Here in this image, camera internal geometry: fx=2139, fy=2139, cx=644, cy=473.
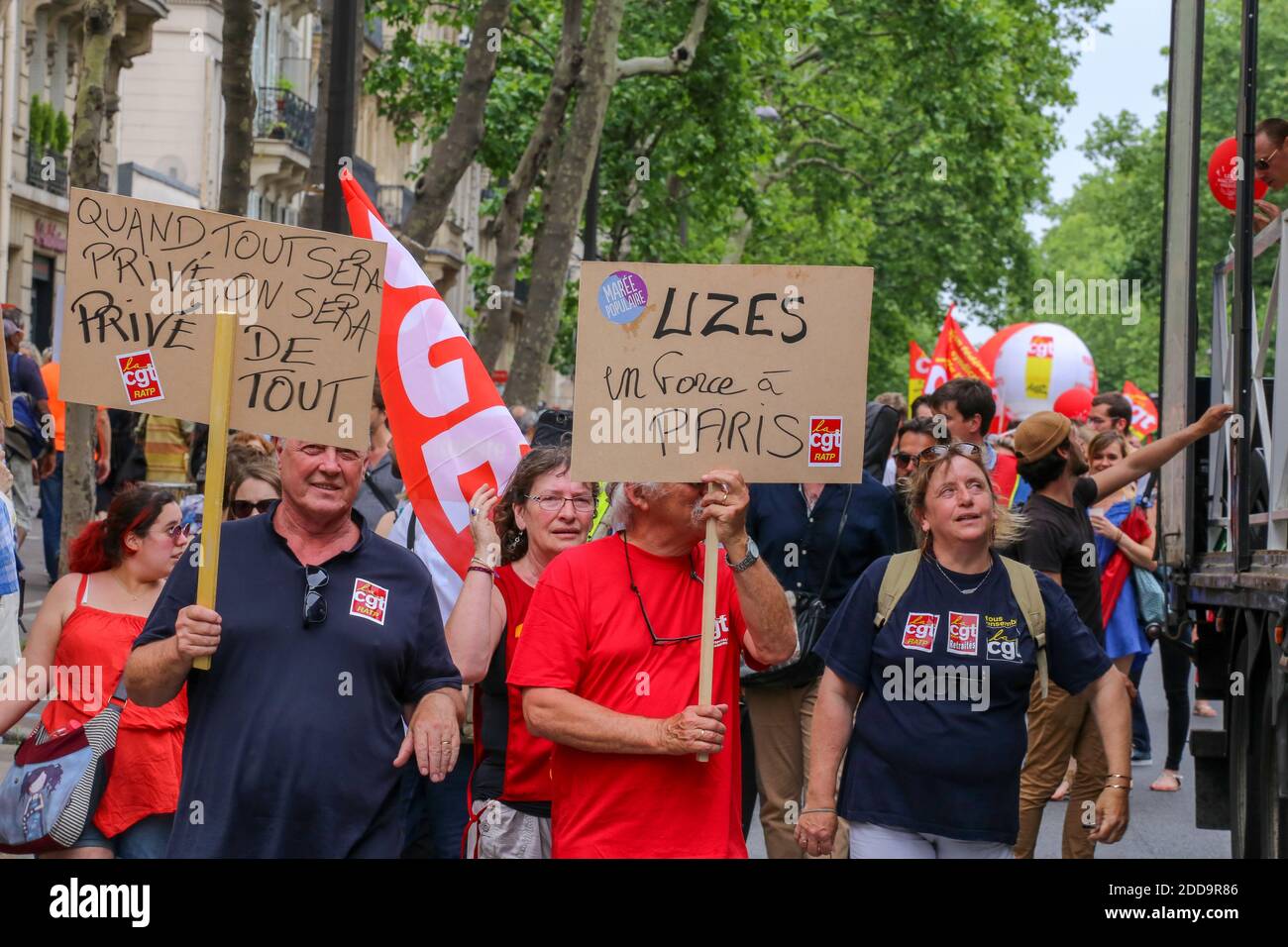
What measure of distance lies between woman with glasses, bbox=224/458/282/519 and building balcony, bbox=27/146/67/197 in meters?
25.1

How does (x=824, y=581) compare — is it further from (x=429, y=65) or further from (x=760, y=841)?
(x=429, y=65)

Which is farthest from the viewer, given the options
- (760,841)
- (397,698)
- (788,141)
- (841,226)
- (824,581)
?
(841,226)

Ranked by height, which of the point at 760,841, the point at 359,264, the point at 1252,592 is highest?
the point at 359,264

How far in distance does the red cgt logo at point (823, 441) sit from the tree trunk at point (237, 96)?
8145 mm

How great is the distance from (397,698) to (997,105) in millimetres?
30655

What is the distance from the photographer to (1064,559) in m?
8.12

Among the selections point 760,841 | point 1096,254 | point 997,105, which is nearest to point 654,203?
point 997,105

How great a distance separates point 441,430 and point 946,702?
221 centimetres

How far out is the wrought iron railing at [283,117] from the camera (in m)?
42.5

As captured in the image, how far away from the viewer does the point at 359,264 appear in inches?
207

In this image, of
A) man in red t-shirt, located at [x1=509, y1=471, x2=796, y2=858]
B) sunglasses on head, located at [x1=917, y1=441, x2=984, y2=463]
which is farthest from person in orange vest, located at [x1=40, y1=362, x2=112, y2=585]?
man in red t-shirt, located at [x1=509, y1=471, x2=796, y2=858]

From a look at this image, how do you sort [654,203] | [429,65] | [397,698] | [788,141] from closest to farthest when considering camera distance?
[397,698] → [429,65] → [654,203] → [788,141]

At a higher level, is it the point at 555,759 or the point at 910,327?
the point at 910,327

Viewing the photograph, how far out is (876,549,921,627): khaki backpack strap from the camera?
223 inches
